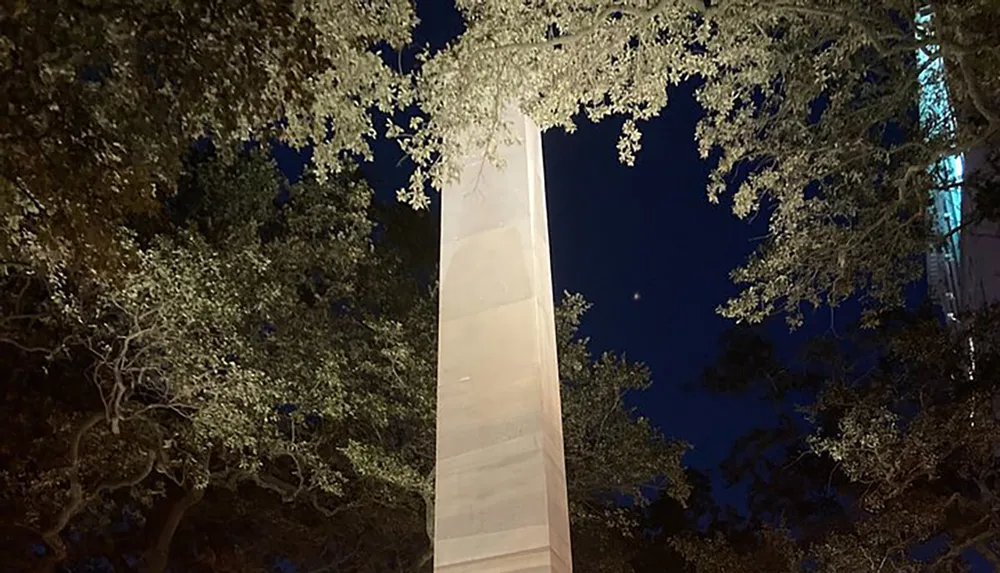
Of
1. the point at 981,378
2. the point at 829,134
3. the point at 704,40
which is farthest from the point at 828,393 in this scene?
the point at 704,40

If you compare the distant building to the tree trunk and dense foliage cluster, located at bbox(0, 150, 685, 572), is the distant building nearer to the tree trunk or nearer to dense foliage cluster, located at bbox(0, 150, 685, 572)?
dense foliage cluster, located at bbox(0, 150, 685, 572)

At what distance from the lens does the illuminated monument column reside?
486cm

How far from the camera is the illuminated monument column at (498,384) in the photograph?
4.86m

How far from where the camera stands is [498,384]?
527cm

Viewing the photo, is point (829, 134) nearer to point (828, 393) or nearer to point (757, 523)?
point (828, 393)

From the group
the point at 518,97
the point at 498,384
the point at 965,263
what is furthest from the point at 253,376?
the point at 965,263

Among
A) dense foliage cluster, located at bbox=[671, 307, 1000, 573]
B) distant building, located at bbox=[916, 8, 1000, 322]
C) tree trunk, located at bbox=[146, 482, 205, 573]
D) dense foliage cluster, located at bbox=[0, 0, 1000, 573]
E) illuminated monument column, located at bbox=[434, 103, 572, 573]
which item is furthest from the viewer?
distant building, located at bbox=[916, 8, 1000, 322]

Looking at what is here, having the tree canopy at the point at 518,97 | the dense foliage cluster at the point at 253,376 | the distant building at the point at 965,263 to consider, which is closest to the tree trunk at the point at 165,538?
the dense foliage cluster at the point at 253,376

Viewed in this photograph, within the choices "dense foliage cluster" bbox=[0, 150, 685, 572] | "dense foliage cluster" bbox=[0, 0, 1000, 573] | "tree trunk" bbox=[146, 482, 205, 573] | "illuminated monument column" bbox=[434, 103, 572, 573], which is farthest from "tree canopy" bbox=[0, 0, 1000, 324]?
"tree trunk" bbox=[146, 482, 205, 573]

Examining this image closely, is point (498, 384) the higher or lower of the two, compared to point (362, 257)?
lower

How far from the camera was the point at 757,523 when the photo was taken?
17938 millimetres

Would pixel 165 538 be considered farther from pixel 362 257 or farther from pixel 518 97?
pixel 518 97

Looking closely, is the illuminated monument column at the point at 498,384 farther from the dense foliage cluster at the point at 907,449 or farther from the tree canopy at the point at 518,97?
the dense foliage cluster at the point at 907,449

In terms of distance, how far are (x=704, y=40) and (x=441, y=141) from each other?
2038 millimetres
